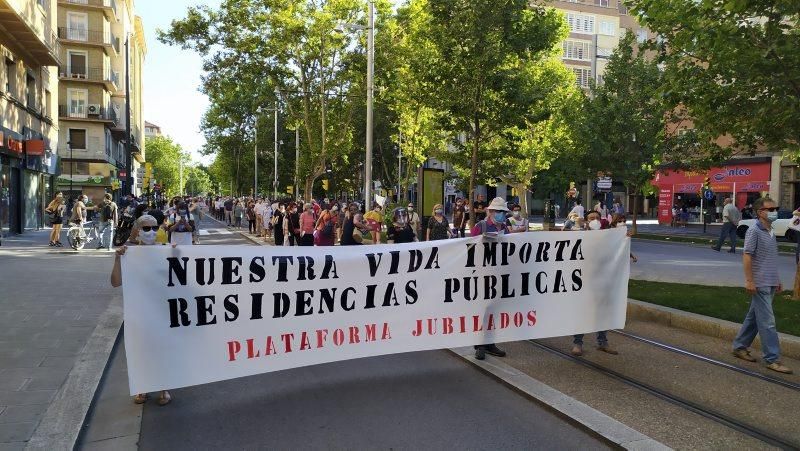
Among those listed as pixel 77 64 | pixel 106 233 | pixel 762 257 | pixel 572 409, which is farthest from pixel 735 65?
pixel 77 64

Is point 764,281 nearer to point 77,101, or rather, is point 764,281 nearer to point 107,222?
point 107,222

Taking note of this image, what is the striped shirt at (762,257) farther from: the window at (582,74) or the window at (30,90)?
the window at (582,74)

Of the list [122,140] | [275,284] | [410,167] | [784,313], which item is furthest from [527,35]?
[122,140]

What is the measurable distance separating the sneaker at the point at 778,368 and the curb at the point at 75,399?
6.53 m

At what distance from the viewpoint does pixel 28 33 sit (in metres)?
23.6

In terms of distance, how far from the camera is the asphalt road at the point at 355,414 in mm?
4602

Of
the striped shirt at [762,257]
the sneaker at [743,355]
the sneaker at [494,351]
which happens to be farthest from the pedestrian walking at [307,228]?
the striped shirt at [762,257]

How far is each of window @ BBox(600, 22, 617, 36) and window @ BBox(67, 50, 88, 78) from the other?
54.1 metres

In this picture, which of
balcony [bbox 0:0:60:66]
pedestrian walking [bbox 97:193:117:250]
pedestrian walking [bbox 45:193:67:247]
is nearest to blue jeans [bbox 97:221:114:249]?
pedestrian walking [bbox 97:193:117:250]

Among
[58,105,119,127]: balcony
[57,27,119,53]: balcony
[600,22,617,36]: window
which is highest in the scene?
[600,22,617,36]: window

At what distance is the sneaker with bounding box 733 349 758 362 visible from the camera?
6.92 meters

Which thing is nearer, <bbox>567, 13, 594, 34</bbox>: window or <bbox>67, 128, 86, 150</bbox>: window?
<bbox>67, 128, 86, 150</bbox>: window

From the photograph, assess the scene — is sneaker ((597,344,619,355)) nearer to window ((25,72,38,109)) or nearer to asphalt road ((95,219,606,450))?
asphalt road ((95,219,606,450))

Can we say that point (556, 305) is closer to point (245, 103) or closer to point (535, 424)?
point (535, 424)
